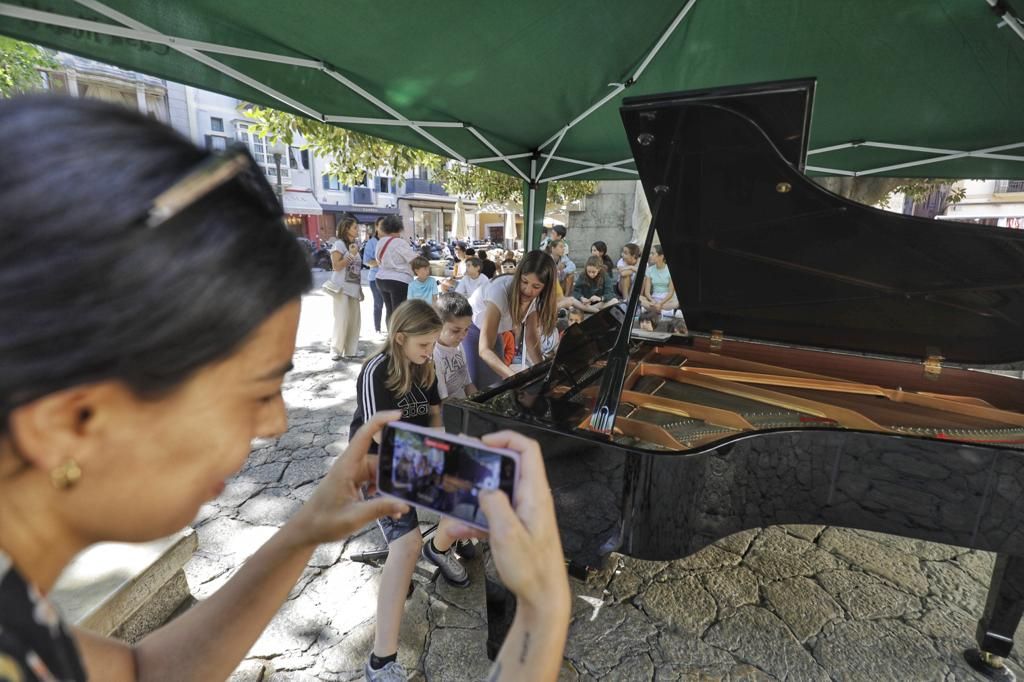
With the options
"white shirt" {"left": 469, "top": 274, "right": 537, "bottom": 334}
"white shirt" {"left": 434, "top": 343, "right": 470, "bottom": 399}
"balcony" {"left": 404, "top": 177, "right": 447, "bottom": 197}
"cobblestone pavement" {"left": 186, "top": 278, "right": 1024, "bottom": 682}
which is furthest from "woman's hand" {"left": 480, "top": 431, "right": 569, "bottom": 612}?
"balcony" {"left": 404, "top": 177, "right": 447, "bottom": 197}

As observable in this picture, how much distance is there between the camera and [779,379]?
284 centimetres

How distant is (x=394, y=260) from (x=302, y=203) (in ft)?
80.8

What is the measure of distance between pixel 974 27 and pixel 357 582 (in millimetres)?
5400

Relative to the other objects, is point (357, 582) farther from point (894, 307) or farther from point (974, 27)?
point (974, 27)

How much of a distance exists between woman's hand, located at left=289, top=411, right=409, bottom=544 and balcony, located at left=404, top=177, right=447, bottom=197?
115 feet

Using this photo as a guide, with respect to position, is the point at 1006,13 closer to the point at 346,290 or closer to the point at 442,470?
the point at 442,470

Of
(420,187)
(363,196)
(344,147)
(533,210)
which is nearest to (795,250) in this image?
(533,210)

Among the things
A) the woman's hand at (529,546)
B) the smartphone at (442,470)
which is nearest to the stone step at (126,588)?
the smartphone at (442,470)

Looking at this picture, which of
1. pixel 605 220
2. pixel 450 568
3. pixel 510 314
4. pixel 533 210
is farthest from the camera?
pixel 605 220

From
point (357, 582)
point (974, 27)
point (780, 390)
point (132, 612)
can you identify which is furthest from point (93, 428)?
point (974, 27)

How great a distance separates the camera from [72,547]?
0.54 meters

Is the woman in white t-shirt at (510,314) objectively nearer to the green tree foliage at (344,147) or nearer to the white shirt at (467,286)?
the white shirt at (467,286)

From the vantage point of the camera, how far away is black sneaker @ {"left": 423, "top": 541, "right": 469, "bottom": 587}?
2543mm

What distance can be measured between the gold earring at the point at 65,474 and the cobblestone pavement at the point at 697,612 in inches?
79.9
